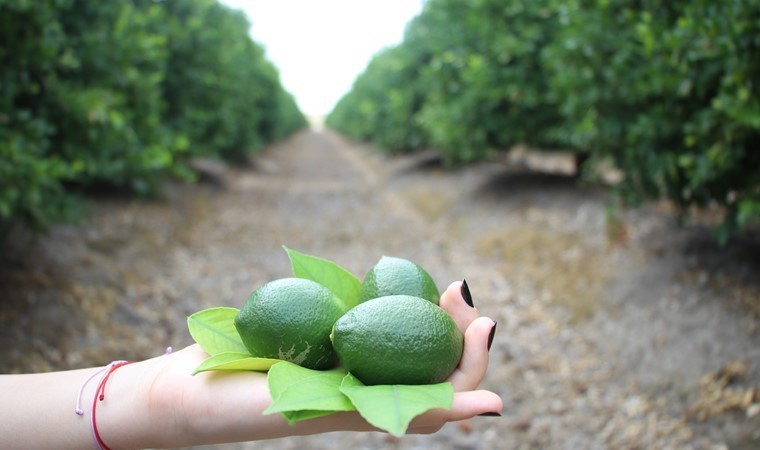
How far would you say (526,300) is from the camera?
6.52 m

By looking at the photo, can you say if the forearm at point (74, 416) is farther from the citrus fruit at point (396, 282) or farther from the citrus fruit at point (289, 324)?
the citrus fruit at point (396, 282)

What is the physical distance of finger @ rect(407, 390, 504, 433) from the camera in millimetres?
1467

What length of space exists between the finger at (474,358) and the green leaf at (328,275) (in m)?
0.49

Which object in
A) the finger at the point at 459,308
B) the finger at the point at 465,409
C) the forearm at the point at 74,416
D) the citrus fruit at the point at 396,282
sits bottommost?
the forearm at the point at 74,416

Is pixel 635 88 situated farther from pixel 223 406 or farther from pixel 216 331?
pixel 223 406

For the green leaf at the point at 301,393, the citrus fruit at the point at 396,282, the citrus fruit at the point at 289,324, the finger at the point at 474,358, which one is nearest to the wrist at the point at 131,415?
the citrus fruit at the point at 289,324

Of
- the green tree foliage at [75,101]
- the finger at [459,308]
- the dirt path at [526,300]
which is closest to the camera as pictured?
the finger at [459,308]

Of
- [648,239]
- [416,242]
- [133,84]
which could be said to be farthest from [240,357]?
[416,242]

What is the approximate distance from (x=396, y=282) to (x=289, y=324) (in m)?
0.41

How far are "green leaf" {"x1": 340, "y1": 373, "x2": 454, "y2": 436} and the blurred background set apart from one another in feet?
9.07

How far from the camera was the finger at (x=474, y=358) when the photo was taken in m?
1.66

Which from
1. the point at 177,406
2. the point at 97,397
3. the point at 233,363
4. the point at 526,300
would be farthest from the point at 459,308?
the point at 526,300

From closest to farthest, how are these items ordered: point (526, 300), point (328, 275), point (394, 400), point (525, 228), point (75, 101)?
point (394, 400), point (328, 275), point (75, 101), point (526, 300), point (525, 228)

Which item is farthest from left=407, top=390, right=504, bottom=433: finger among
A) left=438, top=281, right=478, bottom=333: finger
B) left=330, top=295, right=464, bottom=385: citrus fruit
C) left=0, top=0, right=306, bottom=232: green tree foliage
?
left=0, top=0, right=306, bottom=232: green tree foliage
